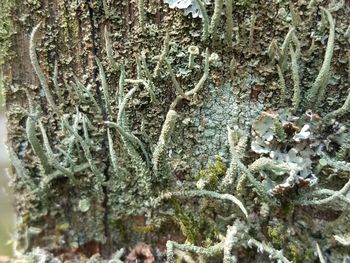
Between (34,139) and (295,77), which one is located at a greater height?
(295,77)

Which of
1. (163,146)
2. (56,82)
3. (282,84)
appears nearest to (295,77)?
(282,84)

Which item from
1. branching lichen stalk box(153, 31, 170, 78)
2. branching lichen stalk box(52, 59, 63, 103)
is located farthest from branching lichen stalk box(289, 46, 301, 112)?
branching lichen stalk box(52, 59, 63, 103)

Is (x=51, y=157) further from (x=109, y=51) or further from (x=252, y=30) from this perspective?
(x=252, y=30)

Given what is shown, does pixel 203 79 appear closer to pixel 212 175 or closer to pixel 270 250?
pixel 212 175

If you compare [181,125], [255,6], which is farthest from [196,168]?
[255,6]

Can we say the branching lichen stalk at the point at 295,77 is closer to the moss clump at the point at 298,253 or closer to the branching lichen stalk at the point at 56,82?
the moss clump at the point at 298,253

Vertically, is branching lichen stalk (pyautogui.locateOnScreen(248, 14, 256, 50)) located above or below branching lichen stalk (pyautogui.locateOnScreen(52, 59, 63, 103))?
above

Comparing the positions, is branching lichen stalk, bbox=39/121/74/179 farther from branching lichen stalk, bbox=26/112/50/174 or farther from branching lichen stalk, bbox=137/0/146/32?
branching lichen stalk, bbox=137/0/146/32

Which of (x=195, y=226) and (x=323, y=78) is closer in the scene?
(x=323, y=78)

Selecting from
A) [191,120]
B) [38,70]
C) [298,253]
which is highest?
[38,70]

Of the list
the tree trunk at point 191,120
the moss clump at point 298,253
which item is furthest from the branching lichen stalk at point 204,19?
the moss clump at point 298,253
